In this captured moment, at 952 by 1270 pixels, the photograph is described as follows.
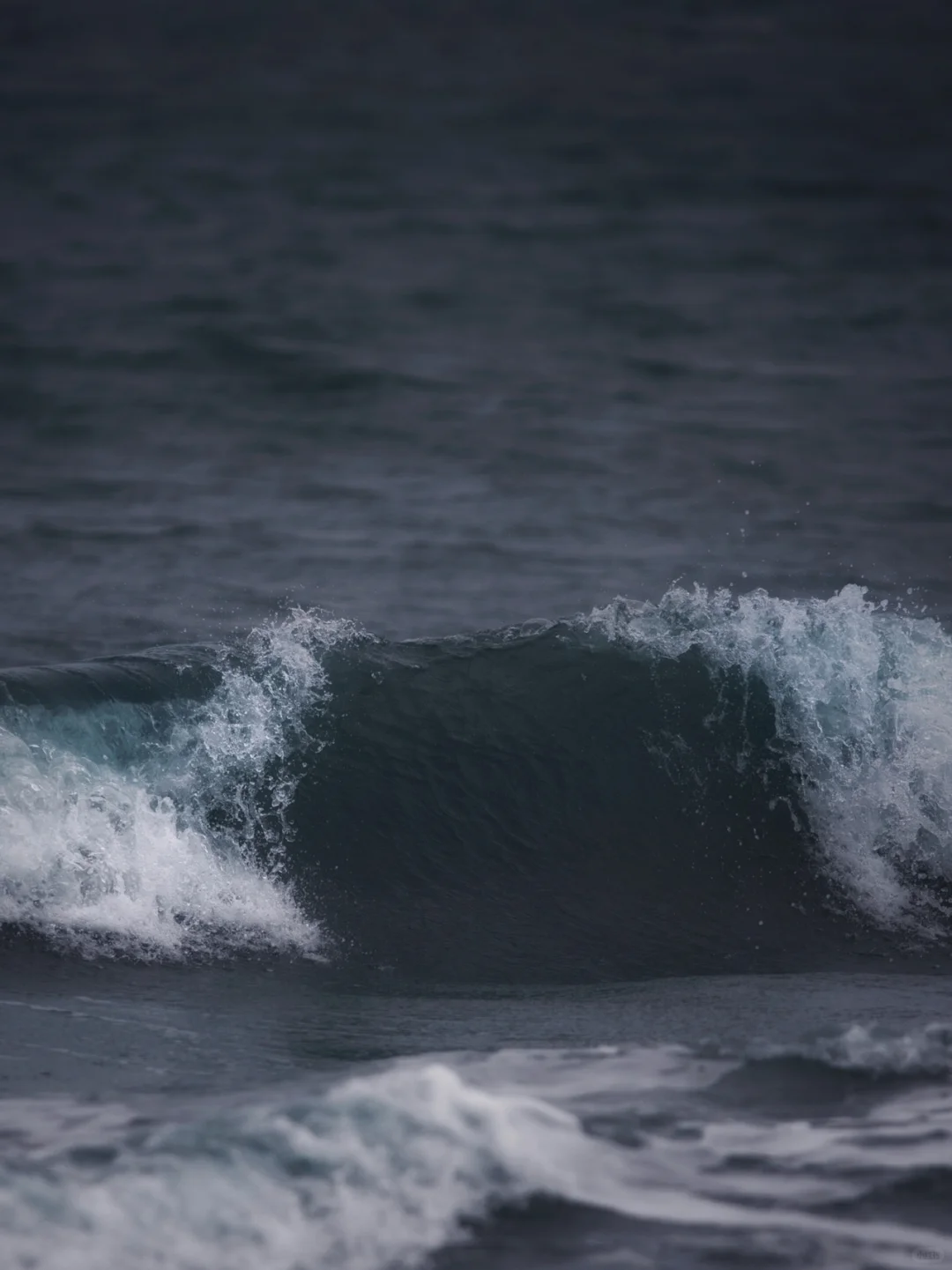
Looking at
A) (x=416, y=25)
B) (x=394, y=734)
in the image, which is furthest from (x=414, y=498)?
(x=416, y=25)

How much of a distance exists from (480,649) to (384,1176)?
564 centimetres

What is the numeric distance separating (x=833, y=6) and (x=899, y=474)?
12575 millimetres

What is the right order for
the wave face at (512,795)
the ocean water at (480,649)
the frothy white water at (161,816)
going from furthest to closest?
the wave face at (512,795) → the frothy white water at (161,816) → the ocean water at (480,649)

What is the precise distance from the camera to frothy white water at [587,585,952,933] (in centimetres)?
796

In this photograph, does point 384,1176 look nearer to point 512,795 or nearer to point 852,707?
point 512,795

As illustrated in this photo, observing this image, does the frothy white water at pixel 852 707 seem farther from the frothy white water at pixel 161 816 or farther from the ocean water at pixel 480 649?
the frothy white water at pixel 161 816

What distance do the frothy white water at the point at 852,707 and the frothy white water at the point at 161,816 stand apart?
248 centimetres

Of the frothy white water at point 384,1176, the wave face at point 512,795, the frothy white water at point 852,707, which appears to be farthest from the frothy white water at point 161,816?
the frothy white water at point 852,707

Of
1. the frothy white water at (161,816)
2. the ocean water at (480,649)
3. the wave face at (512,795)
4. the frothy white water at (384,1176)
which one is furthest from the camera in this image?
Result: the wave face at (512,795)

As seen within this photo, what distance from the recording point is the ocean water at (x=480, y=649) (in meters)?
3.69

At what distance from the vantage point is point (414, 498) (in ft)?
41.2

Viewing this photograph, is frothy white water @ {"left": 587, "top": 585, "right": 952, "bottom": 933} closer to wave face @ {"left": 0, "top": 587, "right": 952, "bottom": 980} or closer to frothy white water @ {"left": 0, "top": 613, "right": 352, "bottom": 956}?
wave face @ {"left": 0, "top": 587, "right": 952, "bottom": 980}

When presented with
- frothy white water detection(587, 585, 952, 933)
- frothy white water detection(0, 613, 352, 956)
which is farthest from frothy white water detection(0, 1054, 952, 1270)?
frothy white water detection(587, 585, 952, 933)

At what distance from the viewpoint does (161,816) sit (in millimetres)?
6914
